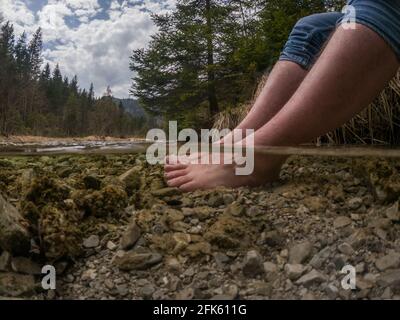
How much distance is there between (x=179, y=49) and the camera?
930 centimetres

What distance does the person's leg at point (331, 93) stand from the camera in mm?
825

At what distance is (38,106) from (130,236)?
33107 millimetres

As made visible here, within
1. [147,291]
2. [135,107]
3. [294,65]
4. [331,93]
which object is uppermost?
[135,107]

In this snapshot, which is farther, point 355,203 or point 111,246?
point 355,203

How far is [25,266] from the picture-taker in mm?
676

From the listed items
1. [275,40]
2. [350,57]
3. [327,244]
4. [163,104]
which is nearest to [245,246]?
[327,244]

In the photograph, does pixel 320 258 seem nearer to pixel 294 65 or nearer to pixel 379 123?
pixel 294 65

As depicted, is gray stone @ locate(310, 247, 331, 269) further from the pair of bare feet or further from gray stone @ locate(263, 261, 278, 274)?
the pair of bare feet

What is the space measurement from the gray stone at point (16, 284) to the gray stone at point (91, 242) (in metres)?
0.14

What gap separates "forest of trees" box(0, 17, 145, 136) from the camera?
23.8 metres

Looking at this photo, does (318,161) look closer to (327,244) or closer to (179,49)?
(327,244)

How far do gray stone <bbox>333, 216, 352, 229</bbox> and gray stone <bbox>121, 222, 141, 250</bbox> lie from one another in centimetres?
43

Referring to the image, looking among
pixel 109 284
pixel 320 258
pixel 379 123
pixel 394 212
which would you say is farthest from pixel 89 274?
pixel 379 123
